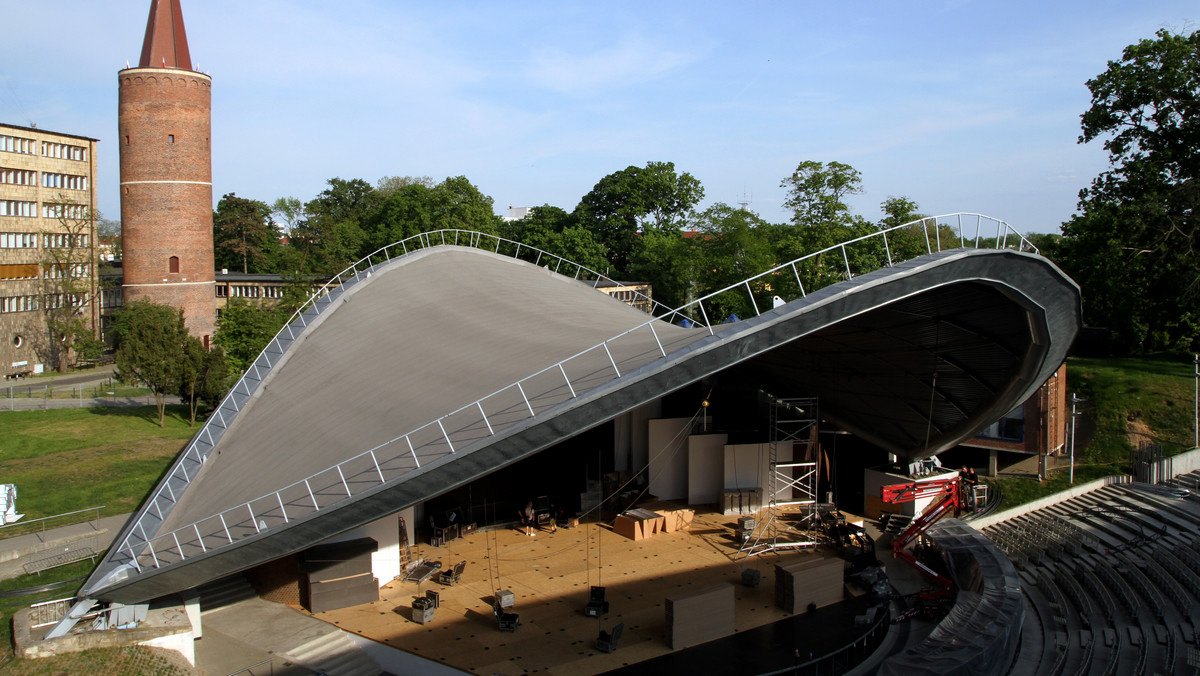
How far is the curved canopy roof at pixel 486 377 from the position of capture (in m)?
13.3

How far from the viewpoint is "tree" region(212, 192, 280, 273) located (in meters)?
72.9

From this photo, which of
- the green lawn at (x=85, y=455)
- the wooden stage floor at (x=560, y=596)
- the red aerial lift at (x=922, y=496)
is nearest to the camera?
the wooden stage floor at (x=560, y=596)

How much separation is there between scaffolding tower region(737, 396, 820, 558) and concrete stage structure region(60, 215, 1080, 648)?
1.52m

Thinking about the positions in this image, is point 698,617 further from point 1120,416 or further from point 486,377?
point 1120,416

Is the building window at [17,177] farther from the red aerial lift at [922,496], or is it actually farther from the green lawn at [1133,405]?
the green lawn at [1133,405]

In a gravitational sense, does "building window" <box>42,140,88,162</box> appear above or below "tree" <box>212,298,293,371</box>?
above

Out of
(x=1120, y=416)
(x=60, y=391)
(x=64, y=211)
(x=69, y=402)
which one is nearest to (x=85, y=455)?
(x=69, y=402)

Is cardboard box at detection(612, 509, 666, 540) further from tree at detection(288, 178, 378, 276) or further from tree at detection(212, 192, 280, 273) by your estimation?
tree at detection(212, 192, 280, 273)

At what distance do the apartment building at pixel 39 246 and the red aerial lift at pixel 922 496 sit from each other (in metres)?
50.2

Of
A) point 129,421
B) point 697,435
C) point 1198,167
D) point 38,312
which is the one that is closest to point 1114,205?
point 1198,167

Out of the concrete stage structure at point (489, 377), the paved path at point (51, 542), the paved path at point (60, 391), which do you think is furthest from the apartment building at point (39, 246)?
the concrete stage structure at point (489, 377)

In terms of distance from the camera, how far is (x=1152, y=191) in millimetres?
34844

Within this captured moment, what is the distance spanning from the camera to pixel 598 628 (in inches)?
639

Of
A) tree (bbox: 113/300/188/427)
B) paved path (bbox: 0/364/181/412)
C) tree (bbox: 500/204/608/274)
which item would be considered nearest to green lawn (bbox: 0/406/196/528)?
tree (bbox: 113/300/188/427)
